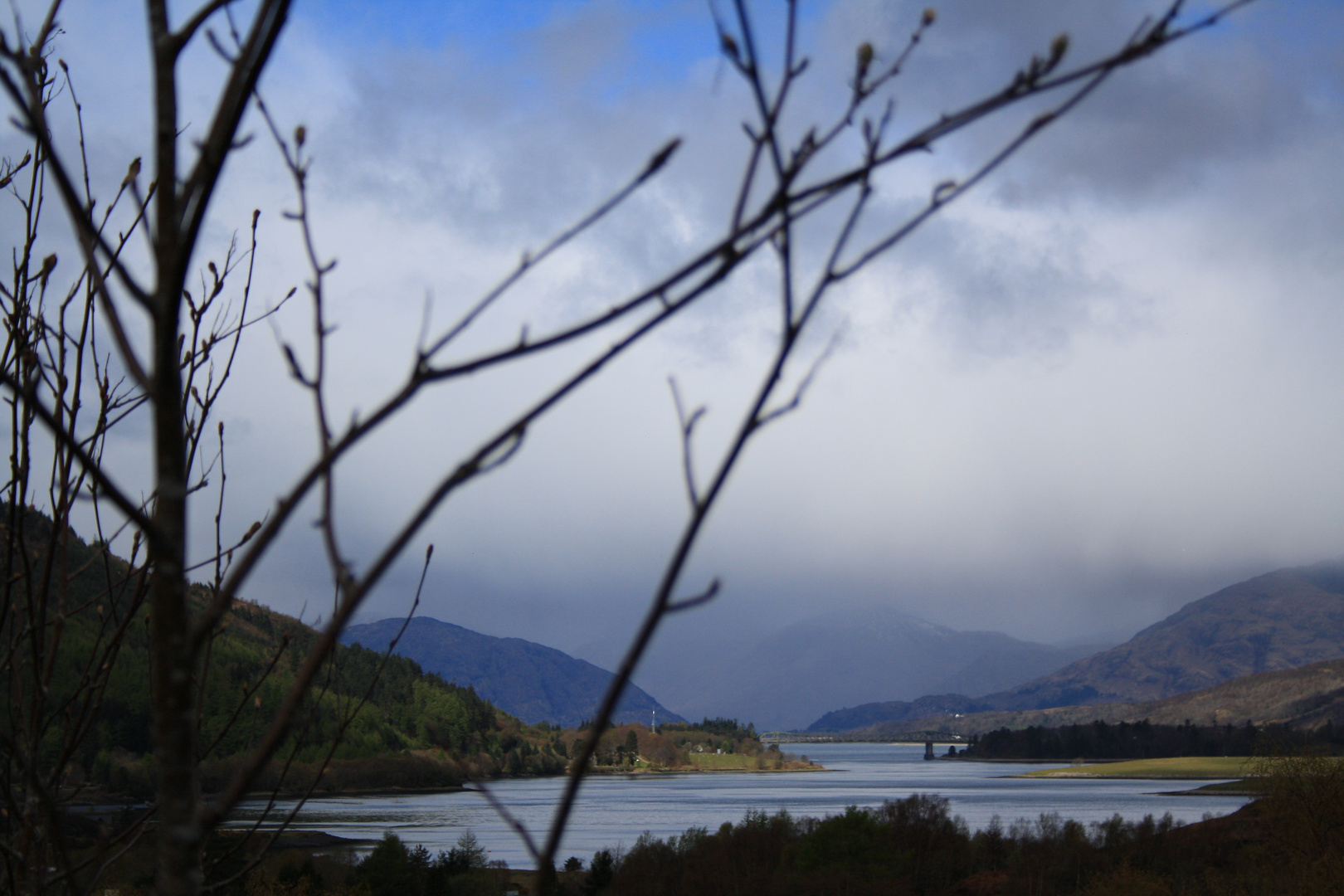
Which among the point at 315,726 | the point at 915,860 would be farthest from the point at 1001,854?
the point at 315,726

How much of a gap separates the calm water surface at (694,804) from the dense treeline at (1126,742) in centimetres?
623

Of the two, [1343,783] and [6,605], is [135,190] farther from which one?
[1343,783]

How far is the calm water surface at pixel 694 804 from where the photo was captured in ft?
189

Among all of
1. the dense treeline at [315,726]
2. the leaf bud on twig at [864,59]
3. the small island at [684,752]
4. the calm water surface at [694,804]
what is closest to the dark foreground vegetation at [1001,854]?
the dense treeline at [315,726]

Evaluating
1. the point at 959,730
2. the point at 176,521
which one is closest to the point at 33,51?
the point at 176,521

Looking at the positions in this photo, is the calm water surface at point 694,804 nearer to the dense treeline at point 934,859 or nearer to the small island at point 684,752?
the small island at point 684,752

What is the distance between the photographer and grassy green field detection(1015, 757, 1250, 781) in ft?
303

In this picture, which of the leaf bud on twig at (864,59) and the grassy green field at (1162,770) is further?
the grassy green field at (1162,770)

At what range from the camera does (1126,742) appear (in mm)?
114562

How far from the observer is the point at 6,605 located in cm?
227

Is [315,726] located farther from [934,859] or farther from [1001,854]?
[1001,854]

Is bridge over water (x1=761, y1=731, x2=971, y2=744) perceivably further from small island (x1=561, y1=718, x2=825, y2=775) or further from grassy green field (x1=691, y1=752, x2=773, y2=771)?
grassy green field (x1=691, y1=752, x2=773, y2=771)

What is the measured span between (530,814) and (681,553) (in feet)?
217

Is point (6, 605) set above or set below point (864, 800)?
above
